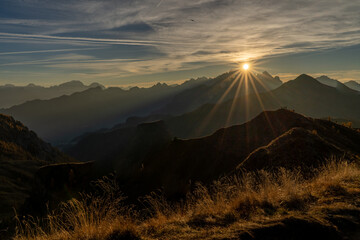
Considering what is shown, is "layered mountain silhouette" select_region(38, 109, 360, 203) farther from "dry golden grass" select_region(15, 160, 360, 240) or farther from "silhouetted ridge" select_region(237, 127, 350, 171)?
"dry golden grass" select_region(15, 160, 360, 240)

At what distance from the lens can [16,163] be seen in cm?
4878

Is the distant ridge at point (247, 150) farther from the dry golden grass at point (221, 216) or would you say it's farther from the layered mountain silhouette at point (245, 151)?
the dry golden grass at point (221, 216)

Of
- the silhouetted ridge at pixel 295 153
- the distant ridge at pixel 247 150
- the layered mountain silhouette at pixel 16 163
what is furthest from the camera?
the layered mountain silhouette at pixel 16 163

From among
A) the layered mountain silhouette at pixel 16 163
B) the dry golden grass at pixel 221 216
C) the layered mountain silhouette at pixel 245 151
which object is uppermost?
the dry golden grass at pixel 221 216

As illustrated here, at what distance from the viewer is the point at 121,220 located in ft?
12.8

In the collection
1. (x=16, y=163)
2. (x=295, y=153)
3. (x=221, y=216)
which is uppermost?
(x=221, y=216)

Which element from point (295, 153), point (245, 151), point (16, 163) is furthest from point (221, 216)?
point (16, 163)

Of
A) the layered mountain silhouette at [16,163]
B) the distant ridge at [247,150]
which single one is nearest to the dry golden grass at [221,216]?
the distant ridge at [247,150]

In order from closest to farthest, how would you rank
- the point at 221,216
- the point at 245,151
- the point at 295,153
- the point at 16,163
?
the point at 221,216 < the point at 295,153 < the point at 245,151 < the point at 16,163

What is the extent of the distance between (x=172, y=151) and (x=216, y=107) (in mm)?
156959

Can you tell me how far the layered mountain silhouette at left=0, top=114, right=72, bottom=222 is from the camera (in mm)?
29859

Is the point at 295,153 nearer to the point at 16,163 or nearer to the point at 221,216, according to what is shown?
the point at 221,216

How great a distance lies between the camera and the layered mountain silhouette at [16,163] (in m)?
29.9

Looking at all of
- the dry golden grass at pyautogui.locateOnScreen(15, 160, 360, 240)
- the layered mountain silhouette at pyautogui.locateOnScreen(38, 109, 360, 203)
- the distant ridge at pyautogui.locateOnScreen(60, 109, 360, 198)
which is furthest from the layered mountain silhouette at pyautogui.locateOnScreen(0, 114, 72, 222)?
the dry golden grass at pyautogui.locateOnScreen(15, 160, 360, 240)
